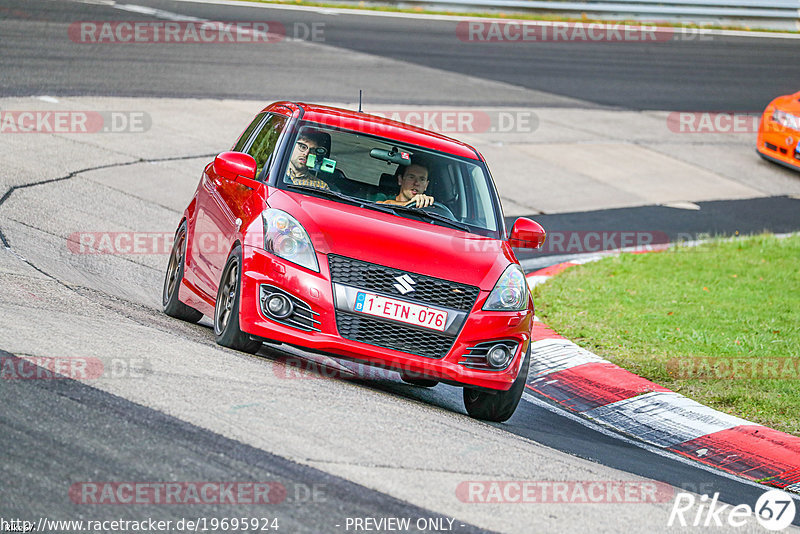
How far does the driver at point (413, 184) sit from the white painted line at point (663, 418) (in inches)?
76.2

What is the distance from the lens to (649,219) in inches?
577

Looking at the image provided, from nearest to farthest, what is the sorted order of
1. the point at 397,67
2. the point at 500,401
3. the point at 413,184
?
the point at 500,401, the point at 413,184, the point at 397,67

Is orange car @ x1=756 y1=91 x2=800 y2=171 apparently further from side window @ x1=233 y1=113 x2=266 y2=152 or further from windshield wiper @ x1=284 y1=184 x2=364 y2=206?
windshield wiper @ x1=284 y1=184 x2=364 y2=206

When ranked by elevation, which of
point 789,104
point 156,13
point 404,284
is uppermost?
point 156,13

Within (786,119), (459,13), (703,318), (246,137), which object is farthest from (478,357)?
(459,13)

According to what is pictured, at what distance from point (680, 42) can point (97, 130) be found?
61.4ft

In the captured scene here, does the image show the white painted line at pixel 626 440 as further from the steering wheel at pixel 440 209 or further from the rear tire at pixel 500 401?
the steering wheel at pixel 440 209

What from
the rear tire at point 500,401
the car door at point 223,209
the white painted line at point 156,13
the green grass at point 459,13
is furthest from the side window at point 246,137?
the green grass at point 459,13

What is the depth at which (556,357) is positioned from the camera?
888cm

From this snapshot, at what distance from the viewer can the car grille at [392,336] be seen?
6320mm

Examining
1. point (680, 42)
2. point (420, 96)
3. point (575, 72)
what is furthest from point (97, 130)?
point (680, 42)

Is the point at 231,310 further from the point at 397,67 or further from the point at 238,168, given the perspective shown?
the point at 397,67

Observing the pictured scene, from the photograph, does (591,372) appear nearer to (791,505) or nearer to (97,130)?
(791,505)

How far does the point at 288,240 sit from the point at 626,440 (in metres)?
2.64
